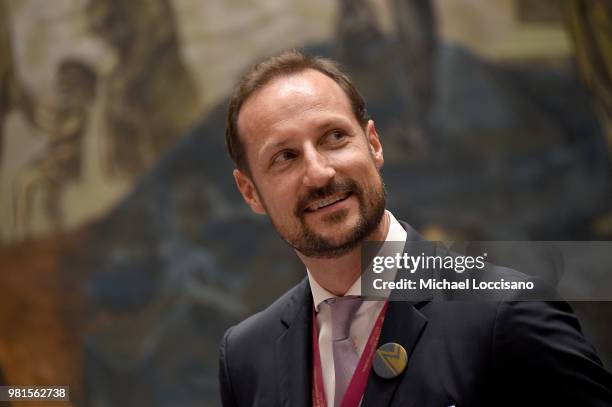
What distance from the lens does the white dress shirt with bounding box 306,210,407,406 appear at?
2.54 m

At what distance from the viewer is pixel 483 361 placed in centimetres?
225

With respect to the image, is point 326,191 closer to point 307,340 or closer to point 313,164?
point 313,164

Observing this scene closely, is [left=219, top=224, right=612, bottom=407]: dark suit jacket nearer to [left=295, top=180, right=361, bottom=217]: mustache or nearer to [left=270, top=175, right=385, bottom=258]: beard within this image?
[left=270, top=175, right=385, bottom=258]: beard

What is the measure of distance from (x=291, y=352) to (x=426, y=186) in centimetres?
738

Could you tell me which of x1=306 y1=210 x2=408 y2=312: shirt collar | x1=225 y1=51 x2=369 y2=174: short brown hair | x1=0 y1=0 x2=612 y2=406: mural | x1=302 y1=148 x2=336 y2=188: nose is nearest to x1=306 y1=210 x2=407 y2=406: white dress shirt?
x1=306 y1=210 x2=408 y2=312: shirt collar

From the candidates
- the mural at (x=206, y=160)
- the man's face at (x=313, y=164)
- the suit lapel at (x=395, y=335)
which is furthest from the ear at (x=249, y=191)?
the mural at (x=206, y=160)

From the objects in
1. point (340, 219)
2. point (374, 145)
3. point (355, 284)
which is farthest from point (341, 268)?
point (374, 145)

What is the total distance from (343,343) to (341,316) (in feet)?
0.31

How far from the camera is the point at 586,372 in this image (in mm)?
2154

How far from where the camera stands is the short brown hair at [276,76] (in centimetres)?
279

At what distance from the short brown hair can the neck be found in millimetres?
410

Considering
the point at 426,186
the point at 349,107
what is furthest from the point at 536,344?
the point at 426,186

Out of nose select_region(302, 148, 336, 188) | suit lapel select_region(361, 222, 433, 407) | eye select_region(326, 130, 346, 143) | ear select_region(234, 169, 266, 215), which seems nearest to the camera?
suit lapel select_region(361, 222, 433, 407)

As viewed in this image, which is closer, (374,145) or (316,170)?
(316,170)
